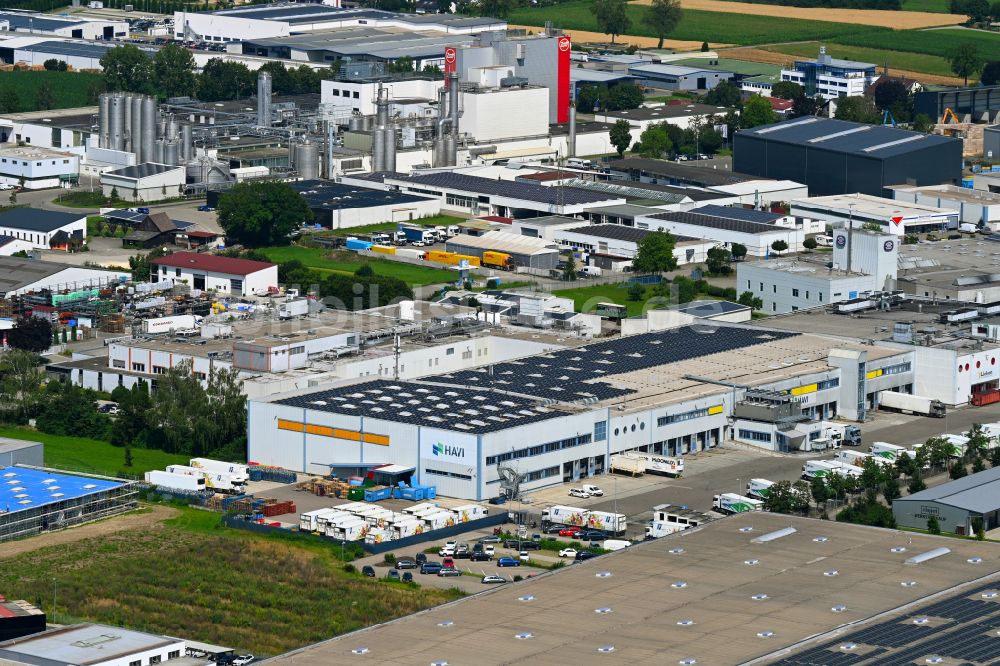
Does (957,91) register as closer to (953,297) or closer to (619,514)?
(953,297)

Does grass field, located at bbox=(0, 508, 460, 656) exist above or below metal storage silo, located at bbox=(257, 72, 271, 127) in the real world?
below

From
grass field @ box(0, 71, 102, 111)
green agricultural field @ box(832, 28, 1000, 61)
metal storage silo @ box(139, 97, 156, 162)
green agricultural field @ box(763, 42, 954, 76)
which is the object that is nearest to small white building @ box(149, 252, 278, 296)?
metal storage silo @ box(139, 97, 156, 162)

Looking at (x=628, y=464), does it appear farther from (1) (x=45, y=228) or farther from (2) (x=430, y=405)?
(1) (x=45, y=228)

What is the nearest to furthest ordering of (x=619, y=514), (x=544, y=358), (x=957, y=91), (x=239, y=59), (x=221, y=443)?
(x=619, y=514)
(x=221, y=443)
(x=544, y=358)
(x=957, y=91)
(x=239, y=59)

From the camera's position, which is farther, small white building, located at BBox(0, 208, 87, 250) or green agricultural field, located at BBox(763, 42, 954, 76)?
green agricultural field, located at BBox(763, 42, 954, 76)

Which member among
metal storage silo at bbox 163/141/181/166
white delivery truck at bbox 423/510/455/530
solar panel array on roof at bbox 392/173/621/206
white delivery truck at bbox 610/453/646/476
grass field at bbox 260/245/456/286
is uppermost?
metal storage silo at bbox 163/141/181/166

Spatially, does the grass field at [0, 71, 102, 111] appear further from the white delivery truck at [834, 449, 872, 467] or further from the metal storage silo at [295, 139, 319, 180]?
the white delivery truck at [834, 449, 872, 467]

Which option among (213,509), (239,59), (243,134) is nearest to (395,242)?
(243,134)
